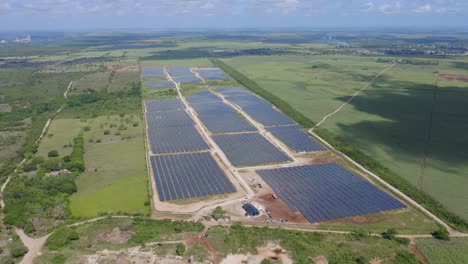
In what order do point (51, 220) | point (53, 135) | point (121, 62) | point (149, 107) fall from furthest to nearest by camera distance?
point (121, 62) → point (149, 107) → point (53, 135) → point (51, 220)

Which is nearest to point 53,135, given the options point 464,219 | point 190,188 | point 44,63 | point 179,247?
point 190,188

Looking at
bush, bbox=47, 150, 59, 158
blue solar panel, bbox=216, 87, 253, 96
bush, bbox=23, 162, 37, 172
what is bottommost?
bush, bbox=23, 162, 37, 172

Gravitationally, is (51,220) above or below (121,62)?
below

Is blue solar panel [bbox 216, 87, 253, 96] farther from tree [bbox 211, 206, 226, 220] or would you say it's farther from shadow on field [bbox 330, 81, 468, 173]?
tree [bbox 211, 206, 226, 220]

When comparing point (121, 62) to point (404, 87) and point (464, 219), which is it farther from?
point (464, 219)

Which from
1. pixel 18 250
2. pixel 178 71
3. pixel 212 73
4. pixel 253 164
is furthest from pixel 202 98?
pixel 18 250

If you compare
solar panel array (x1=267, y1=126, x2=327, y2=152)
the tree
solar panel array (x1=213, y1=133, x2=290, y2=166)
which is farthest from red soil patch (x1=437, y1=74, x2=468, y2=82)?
the tree
